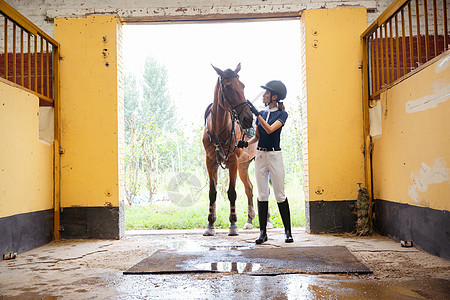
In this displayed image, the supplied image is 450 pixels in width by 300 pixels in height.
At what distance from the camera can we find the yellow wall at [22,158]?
13.0 ft

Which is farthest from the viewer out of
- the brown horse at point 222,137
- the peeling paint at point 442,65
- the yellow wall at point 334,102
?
the yellow wall at point 334,102

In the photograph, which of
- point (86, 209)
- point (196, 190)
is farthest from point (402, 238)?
point (196, 190)

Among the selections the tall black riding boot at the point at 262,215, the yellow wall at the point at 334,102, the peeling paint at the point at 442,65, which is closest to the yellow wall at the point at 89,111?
the tall black riding boot at the point at 262,215

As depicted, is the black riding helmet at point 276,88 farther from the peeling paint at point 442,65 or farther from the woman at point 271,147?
the peeling paint at point 442,65

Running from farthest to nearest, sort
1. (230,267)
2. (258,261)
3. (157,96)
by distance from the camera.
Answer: (157,96)
(258,261)
(230,267)

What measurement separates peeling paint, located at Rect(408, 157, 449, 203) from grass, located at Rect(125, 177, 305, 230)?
2678mm

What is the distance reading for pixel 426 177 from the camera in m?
3.64

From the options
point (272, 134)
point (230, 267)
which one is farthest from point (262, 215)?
point (230, 267)

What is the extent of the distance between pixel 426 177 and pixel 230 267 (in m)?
2.03

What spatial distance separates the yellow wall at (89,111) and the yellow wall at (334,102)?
8.80ft

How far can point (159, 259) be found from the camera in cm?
356

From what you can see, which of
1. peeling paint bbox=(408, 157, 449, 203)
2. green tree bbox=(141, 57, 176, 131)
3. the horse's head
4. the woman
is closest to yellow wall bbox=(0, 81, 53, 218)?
the horse's head

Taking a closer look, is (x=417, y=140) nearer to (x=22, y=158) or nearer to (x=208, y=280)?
(x=208, y=280)

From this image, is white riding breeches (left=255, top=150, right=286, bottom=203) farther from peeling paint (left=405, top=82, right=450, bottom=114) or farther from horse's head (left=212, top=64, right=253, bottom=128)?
peeling paint (left=405, top=82, right=450, bottom=114)
